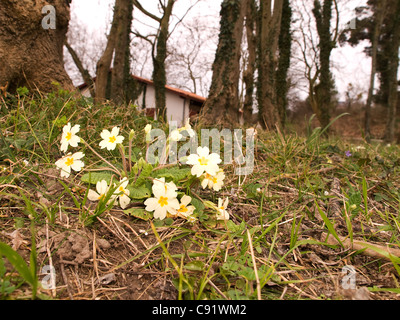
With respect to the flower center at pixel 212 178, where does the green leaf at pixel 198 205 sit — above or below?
below

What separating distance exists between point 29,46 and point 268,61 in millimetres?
5001

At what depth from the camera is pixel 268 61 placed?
615cm

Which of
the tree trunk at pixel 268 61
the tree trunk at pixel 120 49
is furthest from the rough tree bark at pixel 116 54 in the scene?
the tree trunk at pixel 268 61

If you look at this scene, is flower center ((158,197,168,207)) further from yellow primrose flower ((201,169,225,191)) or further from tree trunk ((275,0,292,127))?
tree trunk ((275,0,292,127))

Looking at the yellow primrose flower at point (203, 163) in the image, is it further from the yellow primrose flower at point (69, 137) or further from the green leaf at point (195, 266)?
the yellow primrose flower at point (69, 137)

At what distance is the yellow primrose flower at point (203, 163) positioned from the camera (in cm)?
116

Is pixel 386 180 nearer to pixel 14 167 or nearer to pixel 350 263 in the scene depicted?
pixel 350 263

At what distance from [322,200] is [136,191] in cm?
114

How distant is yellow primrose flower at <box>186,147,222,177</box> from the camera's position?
1.16 m

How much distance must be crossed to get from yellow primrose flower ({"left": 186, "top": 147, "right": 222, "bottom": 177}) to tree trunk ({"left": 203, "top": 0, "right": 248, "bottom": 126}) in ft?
6.66

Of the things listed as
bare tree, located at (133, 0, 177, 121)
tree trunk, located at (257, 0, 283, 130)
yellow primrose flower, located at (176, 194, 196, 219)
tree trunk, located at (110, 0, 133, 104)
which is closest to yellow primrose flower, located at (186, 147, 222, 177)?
yellow primrose flower, located at (176, 194, 196, 219)

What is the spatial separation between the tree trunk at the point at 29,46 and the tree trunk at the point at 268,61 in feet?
13.4

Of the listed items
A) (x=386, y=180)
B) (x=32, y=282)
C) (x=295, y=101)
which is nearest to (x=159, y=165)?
(x=32, y=282)

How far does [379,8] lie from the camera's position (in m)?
13.0
